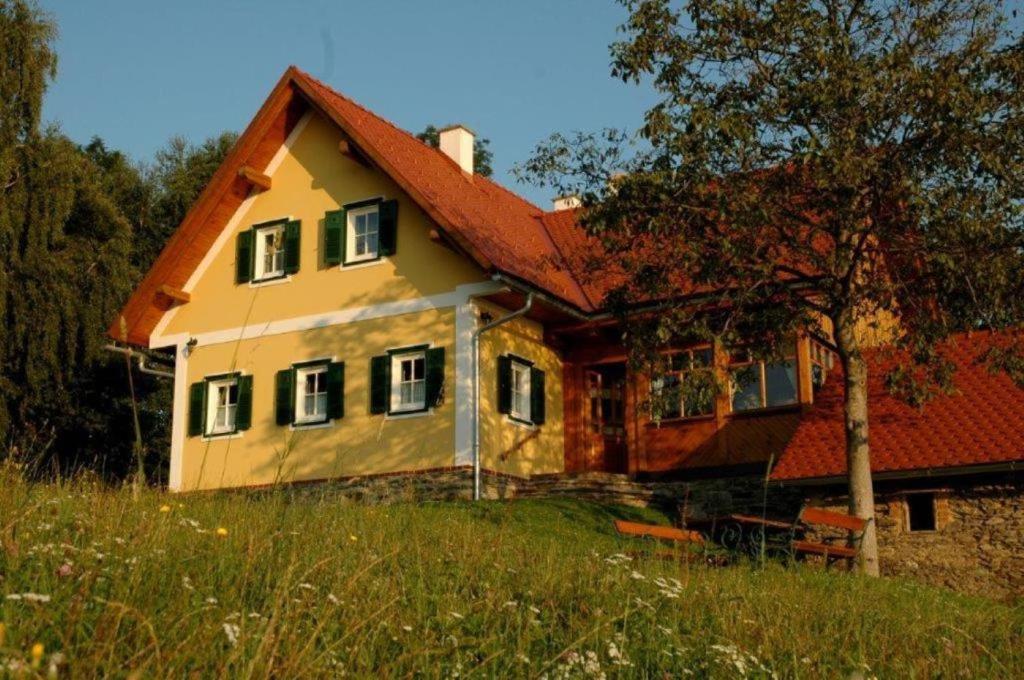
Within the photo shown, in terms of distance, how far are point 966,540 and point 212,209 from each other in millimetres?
13875

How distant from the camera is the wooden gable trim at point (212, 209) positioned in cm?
2239

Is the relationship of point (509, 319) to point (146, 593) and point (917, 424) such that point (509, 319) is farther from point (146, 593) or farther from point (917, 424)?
point (146, 593)

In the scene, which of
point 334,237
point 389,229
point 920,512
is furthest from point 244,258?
point 920,512

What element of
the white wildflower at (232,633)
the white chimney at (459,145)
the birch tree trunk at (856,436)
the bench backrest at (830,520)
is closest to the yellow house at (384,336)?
the white chimney at (459,145)

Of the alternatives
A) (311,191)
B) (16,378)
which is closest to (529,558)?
(311,191)

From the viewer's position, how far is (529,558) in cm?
836

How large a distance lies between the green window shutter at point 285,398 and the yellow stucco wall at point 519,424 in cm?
343

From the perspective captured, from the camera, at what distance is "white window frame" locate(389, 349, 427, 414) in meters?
20.5

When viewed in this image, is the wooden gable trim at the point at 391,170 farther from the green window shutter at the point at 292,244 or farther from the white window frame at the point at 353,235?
the green window shutter at the point at 292,244

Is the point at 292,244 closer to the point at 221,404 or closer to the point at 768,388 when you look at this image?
the point at 221,404

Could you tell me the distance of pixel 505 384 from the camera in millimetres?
20625

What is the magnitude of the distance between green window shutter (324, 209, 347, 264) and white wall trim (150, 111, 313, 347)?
179 centimetres

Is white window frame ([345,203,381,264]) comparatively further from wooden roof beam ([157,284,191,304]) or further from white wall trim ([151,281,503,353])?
wooden roof beam ([157,284,191,304])

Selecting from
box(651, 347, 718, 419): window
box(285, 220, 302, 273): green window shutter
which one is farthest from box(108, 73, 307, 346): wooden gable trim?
box(651, 347, 718, 419): window
